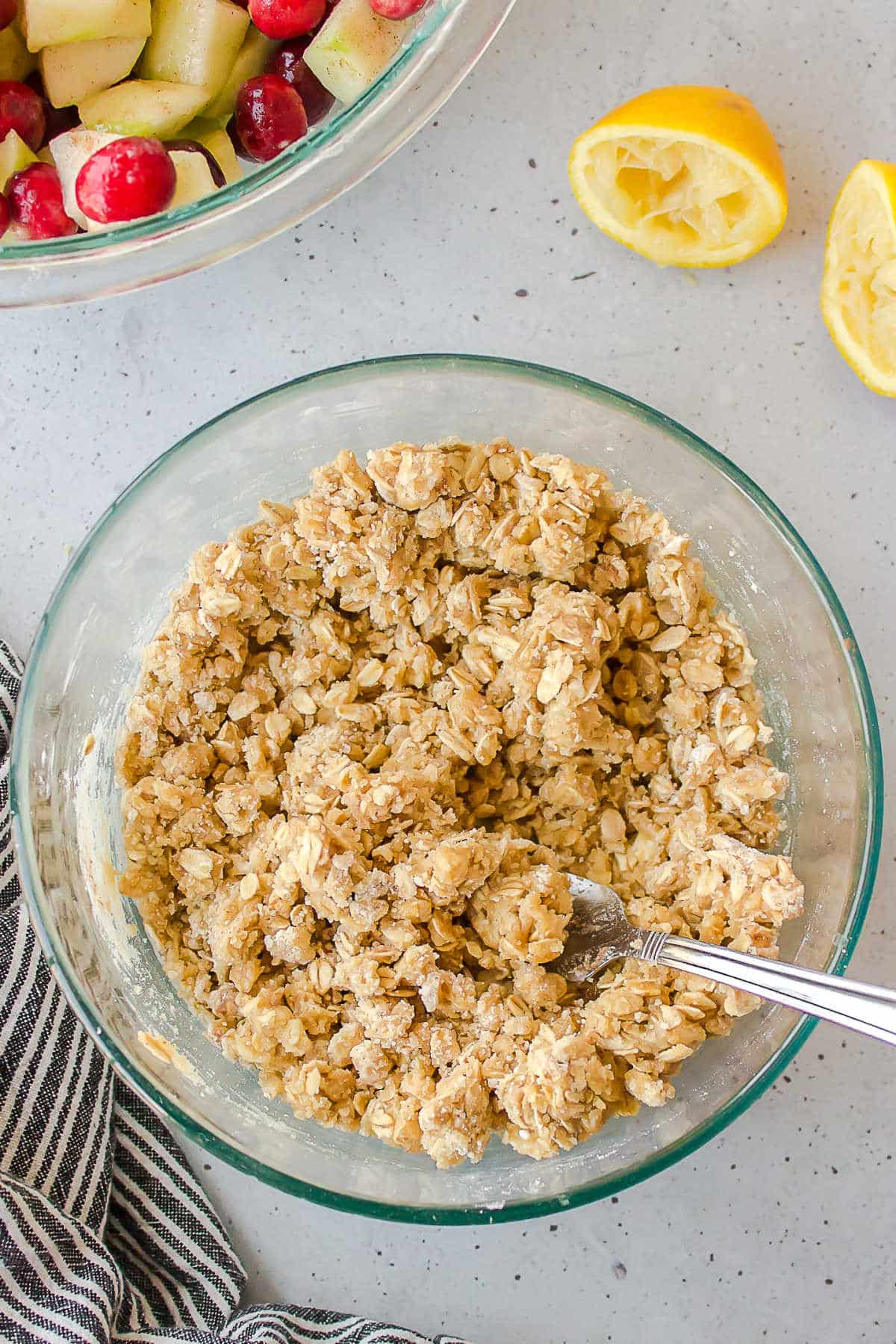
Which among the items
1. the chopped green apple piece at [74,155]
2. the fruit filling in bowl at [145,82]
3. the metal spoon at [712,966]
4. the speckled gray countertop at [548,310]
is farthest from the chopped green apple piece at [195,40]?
the metal spoon at [712,966]

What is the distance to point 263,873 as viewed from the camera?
3.83ft

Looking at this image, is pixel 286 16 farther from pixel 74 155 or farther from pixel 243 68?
pixel 74 155

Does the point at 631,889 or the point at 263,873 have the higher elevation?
the point at 263,873

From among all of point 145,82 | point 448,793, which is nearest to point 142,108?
point 145,82

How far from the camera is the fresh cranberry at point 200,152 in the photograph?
133 centimetres

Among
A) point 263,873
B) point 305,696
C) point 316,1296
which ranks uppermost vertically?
point 305,696

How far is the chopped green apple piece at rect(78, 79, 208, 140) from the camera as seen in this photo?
4.31 feet

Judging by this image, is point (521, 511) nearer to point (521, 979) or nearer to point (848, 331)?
point (521, 979)

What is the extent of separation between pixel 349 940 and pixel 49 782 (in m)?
0.41

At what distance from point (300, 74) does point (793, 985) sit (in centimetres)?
115

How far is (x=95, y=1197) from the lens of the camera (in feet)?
4.76

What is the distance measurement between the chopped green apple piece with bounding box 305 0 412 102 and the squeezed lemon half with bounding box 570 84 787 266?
269 millimetres

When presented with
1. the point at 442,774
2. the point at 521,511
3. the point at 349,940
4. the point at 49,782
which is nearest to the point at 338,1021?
the point at 349,940

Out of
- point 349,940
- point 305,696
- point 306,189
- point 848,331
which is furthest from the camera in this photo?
point 848,331
